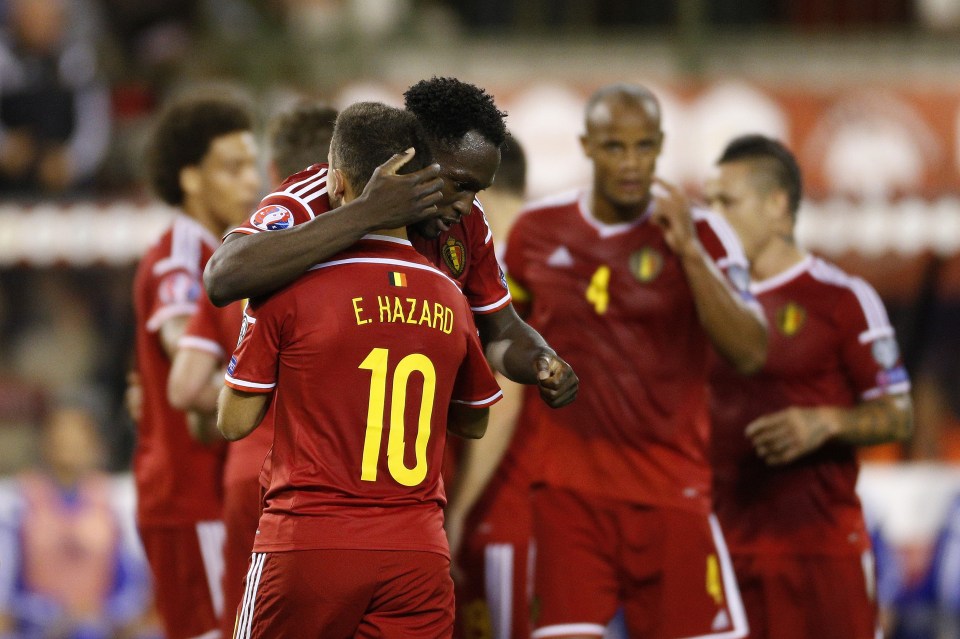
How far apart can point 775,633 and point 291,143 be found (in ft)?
9.14

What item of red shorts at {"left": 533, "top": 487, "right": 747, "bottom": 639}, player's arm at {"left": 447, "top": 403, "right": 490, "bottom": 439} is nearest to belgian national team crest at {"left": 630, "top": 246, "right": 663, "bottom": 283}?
red shorts at {"left": 533, "top": 487, "right": 747, "bottom": 639}

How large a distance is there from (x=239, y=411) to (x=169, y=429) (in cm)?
200

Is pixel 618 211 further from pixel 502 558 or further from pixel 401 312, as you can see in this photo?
pixel 401 312

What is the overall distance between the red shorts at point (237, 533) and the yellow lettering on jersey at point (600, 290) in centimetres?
152

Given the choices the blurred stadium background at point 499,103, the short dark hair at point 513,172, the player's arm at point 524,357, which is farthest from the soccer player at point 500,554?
the blurred stadium background at point 499,103

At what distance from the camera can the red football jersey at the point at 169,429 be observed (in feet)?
19.6

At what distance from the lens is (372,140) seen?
13.2 ft

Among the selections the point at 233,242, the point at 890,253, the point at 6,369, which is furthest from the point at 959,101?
the point at 233,242


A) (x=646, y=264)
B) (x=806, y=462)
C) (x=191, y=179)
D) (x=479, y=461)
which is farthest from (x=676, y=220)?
(x=191, y=179)

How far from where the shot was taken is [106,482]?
32.0ft

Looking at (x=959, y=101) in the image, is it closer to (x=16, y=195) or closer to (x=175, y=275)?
(x=16, y=195)

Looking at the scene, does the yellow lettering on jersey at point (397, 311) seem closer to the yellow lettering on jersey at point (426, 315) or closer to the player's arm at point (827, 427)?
the yellow lettering on jersey at point (426, 315)

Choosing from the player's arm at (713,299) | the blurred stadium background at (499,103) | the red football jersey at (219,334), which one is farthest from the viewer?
the blurred stadium background at (499,103)

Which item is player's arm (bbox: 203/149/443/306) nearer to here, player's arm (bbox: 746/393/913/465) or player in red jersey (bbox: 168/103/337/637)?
player in red jersey (bbox: 168/103/337/637)
